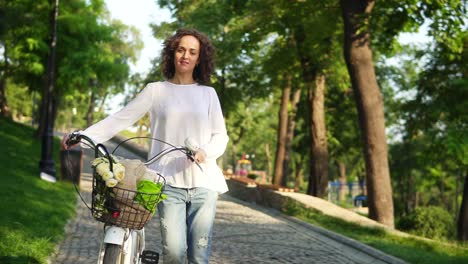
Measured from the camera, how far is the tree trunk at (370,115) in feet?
48.4

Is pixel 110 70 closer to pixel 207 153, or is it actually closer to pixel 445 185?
pixel 207 153

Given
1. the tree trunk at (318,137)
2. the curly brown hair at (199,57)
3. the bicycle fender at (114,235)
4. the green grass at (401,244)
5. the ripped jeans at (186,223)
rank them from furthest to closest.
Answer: the tree trunk at (318,137) < the green grass at (401,244) < the curly brown hair at (199,57) < the ripped jeans at (186,223) < the bicycle fender at (114,235)

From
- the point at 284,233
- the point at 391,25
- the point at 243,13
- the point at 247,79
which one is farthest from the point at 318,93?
the point at 284,233

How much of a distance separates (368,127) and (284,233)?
3.78 m

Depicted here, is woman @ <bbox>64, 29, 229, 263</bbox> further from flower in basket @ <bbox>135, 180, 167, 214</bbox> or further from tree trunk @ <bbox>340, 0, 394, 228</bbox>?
tree trunk @ <bbox>340, 0, 394, 228</bbox>

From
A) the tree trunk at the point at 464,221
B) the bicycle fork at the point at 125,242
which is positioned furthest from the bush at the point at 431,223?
the bicycle fork at the point at 125,242

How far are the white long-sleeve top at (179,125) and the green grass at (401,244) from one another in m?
5.61

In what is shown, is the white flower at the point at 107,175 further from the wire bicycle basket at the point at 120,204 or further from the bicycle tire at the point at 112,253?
the bicycle tire at the point at 112,253

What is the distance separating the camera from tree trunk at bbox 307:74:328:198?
2198cm

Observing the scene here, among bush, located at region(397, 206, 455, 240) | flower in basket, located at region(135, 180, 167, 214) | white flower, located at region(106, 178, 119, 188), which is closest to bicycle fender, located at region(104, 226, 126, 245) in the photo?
flower in basket, located at region(135, 180, 167, 214)

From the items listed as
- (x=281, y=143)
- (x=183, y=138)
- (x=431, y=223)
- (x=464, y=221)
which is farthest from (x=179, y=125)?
(x=281, y=143)

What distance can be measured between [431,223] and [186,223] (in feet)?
36.2

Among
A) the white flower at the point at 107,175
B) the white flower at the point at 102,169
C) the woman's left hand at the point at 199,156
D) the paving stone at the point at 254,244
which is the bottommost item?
the paving stone at the point at 254,244

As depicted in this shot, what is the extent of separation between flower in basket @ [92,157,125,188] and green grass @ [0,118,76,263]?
128 inches
